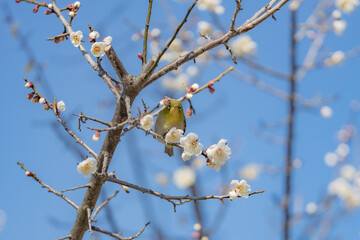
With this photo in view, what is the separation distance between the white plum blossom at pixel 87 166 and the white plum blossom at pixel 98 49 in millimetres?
526

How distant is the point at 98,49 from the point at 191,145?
657 millimetres

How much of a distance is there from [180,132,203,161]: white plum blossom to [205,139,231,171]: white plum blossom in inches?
2.0

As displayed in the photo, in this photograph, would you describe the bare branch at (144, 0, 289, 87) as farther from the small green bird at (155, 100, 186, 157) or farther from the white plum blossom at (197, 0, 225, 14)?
the white plum blossom at (197, 0, 225, 14)

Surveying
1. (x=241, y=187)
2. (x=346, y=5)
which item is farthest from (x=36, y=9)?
(x=346, y=5)

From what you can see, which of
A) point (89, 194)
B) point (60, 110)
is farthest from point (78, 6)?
point (89, 194)

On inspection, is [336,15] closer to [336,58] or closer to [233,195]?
[336,58]

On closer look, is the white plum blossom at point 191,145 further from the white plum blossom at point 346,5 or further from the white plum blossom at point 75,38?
the white plum blossom at point 346,5

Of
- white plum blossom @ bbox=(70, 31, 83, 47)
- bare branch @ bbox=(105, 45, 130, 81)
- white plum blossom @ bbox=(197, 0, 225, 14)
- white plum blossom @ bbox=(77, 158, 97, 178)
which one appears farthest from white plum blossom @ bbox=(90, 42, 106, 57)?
white plum blossom @ bbox=(197, 0, 225, 14)

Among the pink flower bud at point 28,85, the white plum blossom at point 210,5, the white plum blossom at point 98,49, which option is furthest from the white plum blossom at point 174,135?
the white plum blossom at point 210,5

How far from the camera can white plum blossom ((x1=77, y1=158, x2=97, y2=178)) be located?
189cm

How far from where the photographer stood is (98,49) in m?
2.03

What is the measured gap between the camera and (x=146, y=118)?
1.80 metres

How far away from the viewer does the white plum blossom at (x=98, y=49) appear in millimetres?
2018

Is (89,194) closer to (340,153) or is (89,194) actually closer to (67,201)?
(67,201)
